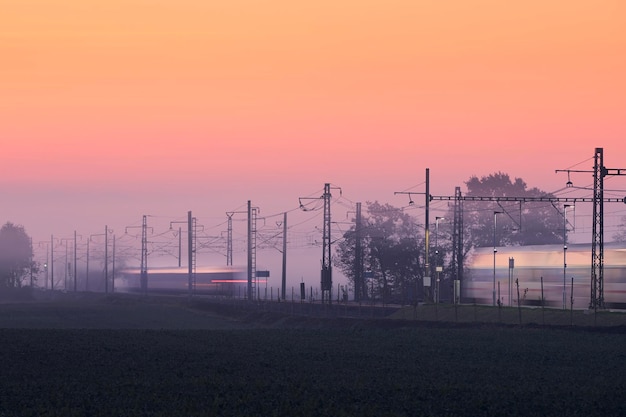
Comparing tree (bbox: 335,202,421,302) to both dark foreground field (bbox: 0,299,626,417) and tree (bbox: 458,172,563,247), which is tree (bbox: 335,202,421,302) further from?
dark foreground field (bbox: 0,299,626,417)

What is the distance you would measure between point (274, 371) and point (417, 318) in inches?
1640

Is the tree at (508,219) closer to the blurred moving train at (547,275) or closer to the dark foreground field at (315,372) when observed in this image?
the blurred moving train at (547,275)

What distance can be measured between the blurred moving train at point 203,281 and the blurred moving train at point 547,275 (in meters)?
37.8

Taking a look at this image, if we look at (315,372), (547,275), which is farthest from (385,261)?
(315,372)

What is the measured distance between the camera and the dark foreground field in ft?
96.8

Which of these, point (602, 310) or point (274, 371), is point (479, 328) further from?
point (274, 371)

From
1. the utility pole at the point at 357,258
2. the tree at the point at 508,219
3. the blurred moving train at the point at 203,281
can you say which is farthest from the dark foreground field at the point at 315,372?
the tree at the point at 508,219

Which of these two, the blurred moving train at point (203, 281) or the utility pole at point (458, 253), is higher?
the utility pole at point (458, 253)

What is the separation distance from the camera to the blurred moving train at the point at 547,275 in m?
72.1

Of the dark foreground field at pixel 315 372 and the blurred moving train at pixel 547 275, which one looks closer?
the dark foreground field at pixel 315 372

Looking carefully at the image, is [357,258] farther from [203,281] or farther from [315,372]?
[315,372]

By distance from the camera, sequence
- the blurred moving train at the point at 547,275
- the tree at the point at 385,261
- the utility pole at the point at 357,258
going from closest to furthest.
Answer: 1. the blurred moving train at the point at 547,275
2. the utility pole at the point at 357,258
3. the tree at the point at 385,261

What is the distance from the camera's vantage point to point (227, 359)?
44.2m

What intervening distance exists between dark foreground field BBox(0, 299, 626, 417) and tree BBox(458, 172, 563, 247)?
298 ft
